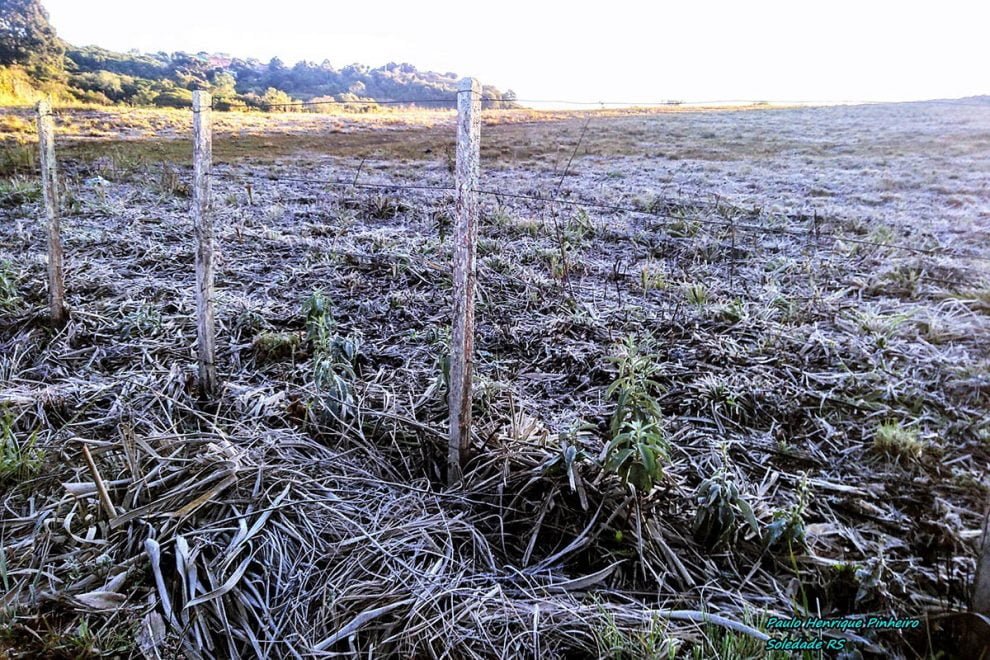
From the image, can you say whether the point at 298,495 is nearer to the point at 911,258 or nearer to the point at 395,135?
the point at 911,258

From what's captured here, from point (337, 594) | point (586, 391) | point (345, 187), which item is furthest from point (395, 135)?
point (337, 594)

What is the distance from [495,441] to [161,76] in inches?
1257

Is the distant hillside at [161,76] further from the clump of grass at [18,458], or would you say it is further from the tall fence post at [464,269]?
the clump of grass at [18,458]

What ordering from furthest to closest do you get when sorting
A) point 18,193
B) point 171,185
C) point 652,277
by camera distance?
1. point 171,185
2. point 18,193
3. point 652,277

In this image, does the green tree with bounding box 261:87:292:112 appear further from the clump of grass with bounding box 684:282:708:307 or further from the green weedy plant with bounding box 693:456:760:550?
the clump of grass with bounding box 684:282:708:307

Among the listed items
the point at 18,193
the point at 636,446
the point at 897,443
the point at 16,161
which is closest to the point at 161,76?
the point at 16,161

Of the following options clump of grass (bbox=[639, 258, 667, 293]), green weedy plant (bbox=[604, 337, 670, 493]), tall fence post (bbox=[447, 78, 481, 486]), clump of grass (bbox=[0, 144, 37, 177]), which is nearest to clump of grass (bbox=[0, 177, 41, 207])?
clump of grass (bbox=[0, 144, 37, 177])

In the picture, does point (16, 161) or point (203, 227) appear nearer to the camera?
point (203, 227)

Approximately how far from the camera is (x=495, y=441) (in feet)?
7.82

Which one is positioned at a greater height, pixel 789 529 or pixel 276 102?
pixel 276 102

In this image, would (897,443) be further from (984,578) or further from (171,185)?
(171,185)

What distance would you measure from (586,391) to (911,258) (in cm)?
368

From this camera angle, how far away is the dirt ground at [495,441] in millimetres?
1728

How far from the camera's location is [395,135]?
1482cm
